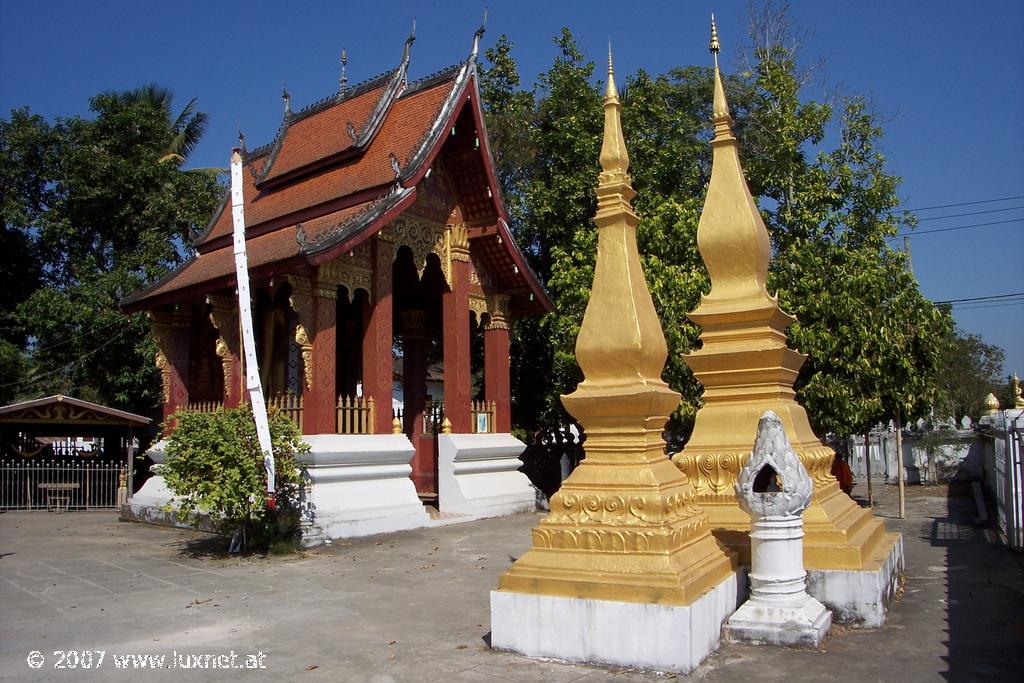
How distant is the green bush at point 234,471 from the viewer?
9.36 meters

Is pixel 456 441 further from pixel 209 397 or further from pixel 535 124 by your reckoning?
pixel 535 124

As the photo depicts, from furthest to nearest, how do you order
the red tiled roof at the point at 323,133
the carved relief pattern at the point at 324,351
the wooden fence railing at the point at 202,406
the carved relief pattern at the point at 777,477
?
the red tiled roof at the point at 323,133, the wooden fence railing at the point at 202,406, the carved relief pattern at the point at 324,351, the carved relief pattern at the point at 777,477

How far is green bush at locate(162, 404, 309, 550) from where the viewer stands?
936 cm

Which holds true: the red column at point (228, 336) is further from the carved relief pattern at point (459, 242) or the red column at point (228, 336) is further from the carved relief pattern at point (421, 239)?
the carved relief pattern at point (459, 242)

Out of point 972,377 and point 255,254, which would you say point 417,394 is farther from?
point 972,377

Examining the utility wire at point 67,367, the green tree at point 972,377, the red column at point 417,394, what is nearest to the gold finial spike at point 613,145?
the red column at point 417,394

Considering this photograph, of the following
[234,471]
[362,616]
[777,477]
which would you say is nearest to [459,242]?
[234,471]

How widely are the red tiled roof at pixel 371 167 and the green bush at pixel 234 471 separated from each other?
4475mm

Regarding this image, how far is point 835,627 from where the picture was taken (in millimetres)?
5867

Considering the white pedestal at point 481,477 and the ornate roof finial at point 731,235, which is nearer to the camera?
the ornate roof finial at point 731,235

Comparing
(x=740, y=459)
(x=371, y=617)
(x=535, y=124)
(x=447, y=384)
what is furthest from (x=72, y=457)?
(x=740, y=459)

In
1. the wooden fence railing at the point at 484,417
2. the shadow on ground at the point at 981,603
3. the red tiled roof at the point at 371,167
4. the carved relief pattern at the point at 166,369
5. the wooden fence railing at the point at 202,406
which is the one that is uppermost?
the red tiled roof at the point at 371,167

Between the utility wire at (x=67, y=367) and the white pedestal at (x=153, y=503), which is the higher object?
the utility wire at (x=67, y=367)

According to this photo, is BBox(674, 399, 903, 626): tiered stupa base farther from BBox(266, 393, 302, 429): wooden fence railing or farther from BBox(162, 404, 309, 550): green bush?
BBox(266, 393, 302, 429): wooden fence railing
